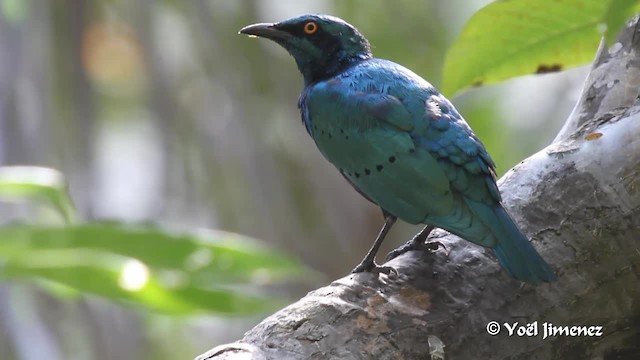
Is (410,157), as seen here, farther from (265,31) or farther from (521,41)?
(265,31)

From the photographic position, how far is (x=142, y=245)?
3.29m

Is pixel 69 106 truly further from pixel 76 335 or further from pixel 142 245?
pixel 142 245

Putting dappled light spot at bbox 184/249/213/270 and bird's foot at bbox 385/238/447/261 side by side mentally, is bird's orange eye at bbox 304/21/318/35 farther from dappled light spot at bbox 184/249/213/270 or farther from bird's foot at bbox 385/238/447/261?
bird's foot at bbox 385/238/447/261

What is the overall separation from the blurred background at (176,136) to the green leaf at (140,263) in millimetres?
845

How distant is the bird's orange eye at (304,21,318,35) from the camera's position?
3.61 m

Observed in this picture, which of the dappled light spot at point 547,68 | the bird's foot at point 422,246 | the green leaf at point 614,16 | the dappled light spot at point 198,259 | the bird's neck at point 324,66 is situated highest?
the bird's neck at point 324,66

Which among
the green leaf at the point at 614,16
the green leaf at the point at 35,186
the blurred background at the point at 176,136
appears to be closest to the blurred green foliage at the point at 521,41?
the green leaf at the point at 614,16

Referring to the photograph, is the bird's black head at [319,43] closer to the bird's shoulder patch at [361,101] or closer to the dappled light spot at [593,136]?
the bird's shoulder patch at [361,101]

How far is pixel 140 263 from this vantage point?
3.33 metres

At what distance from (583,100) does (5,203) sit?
2583 millimetres

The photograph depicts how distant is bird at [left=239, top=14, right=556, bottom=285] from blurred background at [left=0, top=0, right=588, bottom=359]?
1.43 metres

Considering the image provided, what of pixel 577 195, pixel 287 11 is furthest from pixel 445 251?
pixel 287 11

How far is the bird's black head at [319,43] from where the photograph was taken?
361 cm

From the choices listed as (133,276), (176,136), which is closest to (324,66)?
(133,276)
